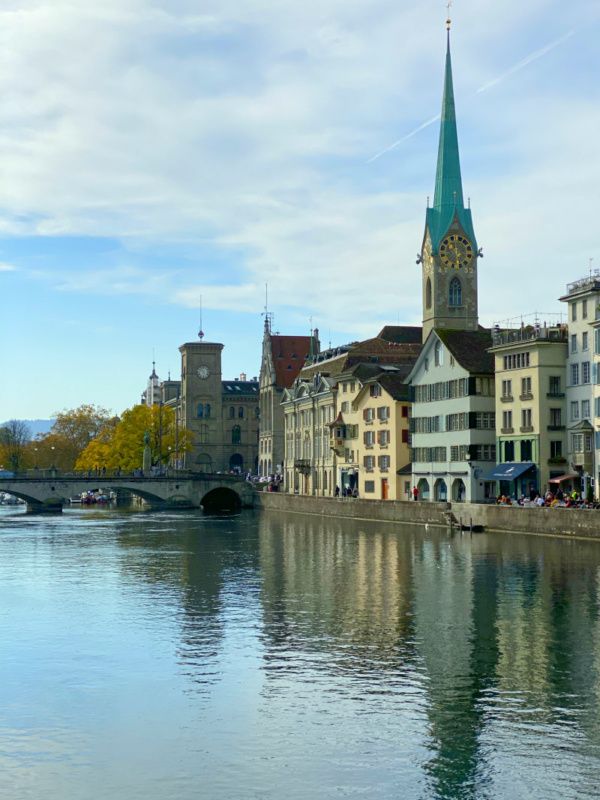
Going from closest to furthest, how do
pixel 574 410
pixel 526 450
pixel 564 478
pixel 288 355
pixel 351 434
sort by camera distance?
pixel 564 478
pixel 574 410
pixel 526 450
pixel 351 434
pixel 288 355

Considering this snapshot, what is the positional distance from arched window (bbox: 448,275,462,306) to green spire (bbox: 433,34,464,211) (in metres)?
8.31

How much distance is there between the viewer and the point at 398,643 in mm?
31703

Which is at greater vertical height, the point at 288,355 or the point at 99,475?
the point at 288,355

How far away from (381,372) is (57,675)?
278 ft

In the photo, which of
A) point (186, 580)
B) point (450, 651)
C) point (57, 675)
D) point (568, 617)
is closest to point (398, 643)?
point (450, 651)

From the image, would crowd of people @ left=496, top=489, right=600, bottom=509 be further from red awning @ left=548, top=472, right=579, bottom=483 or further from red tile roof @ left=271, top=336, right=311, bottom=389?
red tile roof @ left=271, top=336, right=311, bottom=389

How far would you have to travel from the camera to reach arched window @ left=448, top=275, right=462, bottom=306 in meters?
126

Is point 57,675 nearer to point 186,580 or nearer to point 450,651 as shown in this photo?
point 450,651

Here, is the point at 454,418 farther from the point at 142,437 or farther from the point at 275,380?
the point at 275,380

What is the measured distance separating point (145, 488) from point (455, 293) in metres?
41.7

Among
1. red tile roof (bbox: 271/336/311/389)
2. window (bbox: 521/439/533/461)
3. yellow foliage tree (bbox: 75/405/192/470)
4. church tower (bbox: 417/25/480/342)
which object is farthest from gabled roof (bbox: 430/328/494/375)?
red tile roof (bbox: 271/336/311/389)

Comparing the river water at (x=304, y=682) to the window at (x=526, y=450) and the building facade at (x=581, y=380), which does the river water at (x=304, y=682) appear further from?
the window at (x=526, y=450)

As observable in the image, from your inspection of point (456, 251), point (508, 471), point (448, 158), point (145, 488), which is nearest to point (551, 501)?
point (508, 471)

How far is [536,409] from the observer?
78.0 metres
